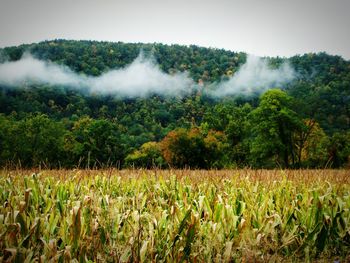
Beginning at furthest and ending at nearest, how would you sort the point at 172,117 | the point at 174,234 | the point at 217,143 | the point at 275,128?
1. the point at 172,117
2. the point at 217,143
3. the point at 275,128
4. the point at 174,234

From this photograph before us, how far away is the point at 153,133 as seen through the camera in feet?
269

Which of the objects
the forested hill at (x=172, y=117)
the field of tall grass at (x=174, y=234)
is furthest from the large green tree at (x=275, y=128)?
the field of tall grass at (x=174, y=234)

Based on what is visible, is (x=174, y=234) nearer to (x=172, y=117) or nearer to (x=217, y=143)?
(x=217, y=143)

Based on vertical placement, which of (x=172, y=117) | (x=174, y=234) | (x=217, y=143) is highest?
(x=174, y=234)

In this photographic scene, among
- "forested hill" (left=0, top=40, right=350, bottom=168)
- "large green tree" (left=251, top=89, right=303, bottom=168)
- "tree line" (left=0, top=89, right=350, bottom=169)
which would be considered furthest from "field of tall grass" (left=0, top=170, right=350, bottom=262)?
"large green tree" (left=251, top=89, right=303, bottom=168)

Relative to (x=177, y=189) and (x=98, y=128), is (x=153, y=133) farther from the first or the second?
(x=177, y=189)

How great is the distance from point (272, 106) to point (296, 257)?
1491 inches

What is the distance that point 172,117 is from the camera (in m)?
102

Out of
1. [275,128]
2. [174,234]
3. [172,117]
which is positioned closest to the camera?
[174,234]

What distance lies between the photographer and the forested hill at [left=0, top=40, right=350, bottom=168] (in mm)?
41594

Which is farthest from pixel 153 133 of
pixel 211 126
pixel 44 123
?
pixel 44 123

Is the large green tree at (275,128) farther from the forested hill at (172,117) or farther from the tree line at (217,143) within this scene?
the forested hill at (172,117)

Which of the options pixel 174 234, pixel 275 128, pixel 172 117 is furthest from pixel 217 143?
pixel 172 117

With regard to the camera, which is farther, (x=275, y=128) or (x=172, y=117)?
(x=172, y=117)
